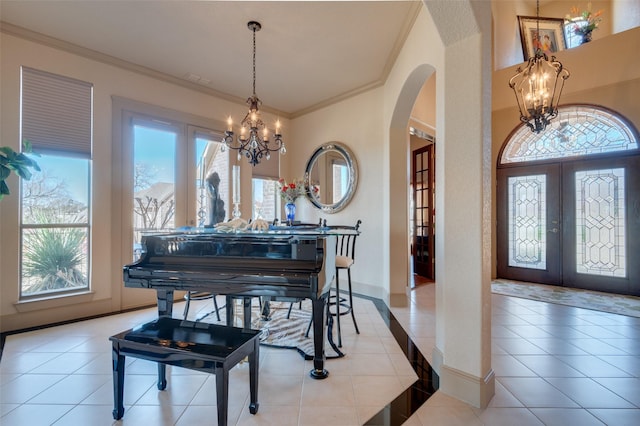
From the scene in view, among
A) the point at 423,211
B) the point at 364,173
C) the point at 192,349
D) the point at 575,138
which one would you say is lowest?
the point at 192,349

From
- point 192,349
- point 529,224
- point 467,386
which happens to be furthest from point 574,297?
point 192,349

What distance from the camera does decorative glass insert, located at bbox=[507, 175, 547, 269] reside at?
204 inches

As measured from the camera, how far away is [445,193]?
74.9 inches

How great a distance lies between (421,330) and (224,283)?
7.24 feet

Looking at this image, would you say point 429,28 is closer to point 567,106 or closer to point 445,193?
point 445,193

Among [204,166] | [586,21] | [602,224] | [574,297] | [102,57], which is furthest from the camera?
[586,21]

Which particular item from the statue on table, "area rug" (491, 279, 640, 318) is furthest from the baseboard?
"area rug" (491, 279, 640, 318)

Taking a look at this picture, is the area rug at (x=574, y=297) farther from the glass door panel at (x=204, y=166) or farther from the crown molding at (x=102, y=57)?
the crown molding at (x=102, y=57)

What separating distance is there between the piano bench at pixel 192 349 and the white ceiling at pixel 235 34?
2.81m

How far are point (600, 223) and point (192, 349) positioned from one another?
629 centimetres

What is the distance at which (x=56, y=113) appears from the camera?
315cm

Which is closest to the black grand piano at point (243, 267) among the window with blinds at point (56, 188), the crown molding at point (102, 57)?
the window with blinds at point (56, 188)

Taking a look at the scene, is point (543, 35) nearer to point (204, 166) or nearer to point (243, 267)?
point (204, 166)

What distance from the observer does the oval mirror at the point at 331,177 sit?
4435 millimetres
